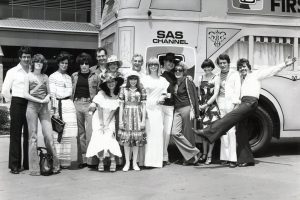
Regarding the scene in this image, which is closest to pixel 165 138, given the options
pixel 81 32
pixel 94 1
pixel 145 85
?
pixel 145 85

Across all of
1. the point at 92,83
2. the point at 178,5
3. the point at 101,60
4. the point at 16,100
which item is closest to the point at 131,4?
the point at 178,5

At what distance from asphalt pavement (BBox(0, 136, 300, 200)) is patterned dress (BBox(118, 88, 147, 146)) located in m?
0.50

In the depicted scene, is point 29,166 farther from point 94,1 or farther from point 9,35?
point 94,1

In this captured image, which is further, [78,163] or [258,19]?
[258,19]

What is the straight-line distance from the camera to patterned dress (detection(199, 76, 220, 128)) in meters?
7.93

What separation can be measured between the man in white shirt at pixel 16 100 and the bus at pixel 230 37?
64.0 inches

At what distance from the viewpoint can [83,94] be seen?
7684mm

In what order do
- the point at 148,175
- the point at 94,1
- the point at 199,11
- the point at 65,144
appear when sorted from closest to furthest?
the point at 148,175 < the point at 65,144 < the point at 199,11 < the point at 94,1

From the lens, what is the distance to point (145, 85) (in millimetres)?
7625

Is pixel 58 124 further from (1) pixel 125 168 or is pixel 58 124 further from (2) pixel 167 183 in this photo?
(2) pixel 167 183

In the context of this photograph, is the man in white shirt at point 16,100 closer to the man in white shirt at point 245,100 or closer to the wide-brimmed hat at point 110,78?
the wide-brimmed hat at point 110,78

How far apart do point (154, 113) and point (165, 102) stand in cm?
32

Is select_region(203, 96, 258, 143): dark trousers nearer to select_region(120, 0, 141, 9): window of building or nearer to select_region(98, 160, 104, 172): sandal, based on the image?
select_region(98, 160, 104, 172): sandal

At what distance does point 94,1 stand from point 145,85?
73.3 feet
